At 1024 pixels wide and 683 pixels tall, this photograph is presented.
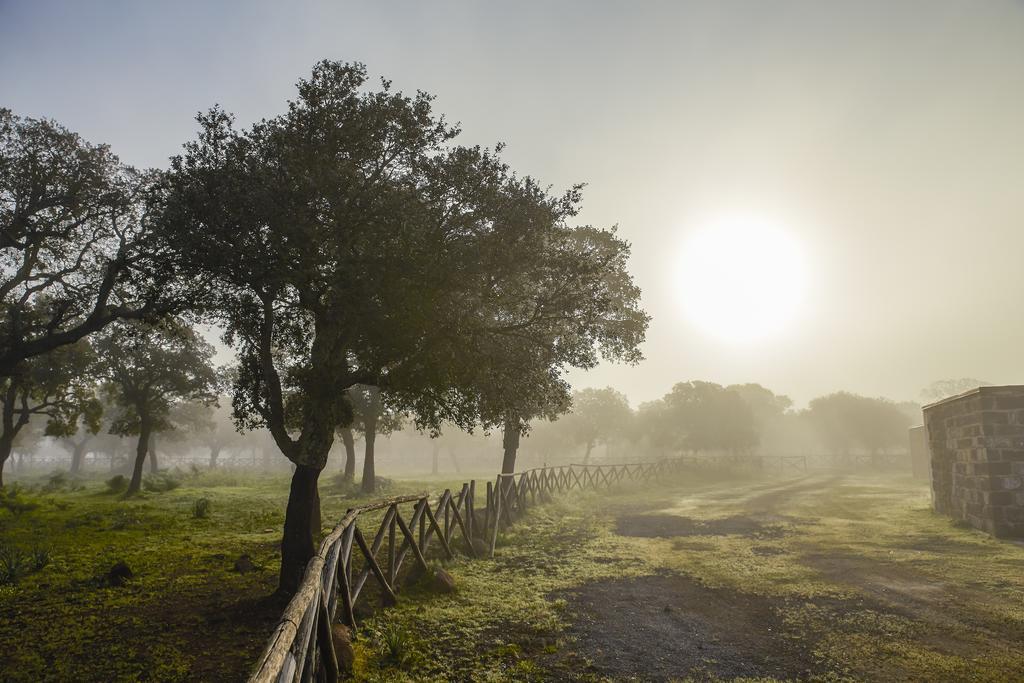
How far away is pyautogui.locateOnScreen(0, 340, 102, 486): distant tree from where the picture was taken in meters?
24.4

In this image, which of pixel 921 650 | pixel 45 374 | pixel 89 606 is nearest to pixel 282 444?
pixel 89 606

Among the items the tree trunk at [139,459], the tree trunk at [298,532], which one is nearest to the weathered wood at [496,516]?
the tree trunk at [298,532]

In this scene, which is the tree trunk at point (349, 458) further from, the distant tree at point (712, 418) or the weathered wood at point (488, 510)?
the distant tree at point (712, 418)

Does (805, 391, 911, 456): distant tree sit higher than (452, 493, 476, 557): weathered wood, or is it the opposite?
(805, 391, 911, 456): distant tree

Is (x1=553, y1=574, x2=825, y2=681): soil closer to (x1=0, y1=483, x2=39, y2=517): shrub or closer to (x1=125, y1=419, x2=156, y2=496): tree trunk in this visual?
(x1=0, y1=483, x2=39, y2=517): shrub

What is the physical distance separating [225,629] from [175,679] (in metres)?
1.74

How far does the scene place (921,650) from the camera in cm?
676

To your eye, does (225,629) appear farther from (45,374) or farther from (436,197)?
(45,374)

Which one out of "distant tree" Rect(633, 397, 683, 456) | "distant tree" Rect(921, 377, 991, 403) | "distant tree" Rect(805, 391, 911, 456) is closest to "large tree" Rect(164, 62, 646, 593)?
"distant tree" Rect(633, 397, 683, 456)

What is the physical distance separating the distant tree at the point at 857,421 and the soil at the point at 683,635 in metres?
65.4

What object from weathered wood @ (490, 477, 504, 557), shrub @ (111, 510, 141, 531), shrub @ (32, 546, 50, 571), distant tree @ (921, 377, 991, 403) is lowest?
shrub @ (111, 510, 141, 531)

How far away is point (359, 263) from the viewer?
906cm

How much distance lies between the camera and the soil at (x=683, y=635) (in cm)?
636

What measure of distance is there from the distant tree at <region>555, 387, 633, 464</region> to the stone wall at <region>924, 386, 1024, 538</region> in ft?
164
